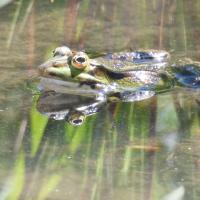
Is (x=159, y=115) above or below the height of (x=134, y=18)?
above

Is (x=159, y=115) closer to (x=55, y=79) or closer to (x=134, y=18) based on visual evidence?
(x=55, y=79)

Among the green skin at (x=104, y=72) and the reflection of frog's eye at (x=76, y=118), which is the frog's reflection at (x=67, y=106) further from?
the green skin at (x=104, y=72)

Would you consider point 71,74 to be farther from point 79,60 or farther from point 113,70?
point 113,70

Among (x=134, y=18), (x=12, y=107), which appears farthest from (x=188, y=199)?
(x=134, y=18)

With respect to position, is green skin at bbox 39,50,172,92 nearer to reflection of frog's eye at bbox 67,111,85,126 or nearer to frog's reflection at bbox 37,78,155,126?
frog's reflection at bbox 37,78,155,126

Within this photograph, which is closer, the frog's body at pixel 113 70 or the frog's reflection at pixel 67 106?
the frog's reflection at pixel 67 106

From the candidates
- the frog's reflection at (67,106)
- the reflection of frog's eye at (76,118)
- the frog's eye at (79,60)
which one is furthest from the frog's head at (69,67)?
the reflection of frog's eye at (76,118)
